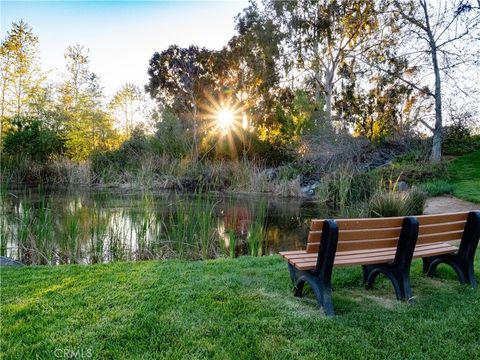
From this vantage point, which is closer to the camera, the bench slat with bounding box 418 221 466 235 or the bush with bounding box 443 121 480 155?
the bench slat with bounding box 418 221 466 235

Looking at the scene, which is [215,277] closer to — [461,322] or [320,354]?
[320,354]

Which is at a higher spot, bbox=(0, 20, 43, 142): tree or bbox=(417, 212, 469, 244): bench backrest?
bbox=(0, 20, 43, 142): tree

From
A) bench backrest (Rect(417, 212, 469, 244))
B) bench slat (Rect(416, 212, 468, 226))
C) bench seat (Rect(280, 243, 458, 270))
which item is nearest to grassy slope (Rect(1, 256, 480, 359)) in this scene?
bench seat (Rect(280, 243, 458, 270))

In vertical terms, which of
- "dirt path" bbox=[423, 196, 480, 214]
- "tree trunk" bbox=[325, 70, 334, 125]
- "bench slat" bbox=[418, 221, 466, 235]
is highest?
"tree trunk" bbox=[325, 70, 334, 125]

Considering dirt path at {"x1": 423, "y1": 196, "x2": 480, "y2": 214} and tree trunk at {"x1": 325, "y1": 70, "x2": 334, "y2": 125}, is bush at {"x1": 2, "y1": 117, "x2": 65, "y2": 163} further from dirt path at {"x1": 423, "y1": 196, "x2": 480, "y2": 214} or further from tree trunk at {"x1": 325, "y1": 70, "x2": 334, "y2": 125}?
dirt path at {"x1": 423, "y1": 196, "x2": 480, "y2": 214}

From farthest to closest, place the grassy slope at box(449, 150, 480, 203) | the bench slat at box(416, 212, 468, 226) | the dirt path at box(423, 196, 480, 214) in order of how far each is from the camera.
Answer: the grassy slope at box(449, 150, 480, 203) < the dirt path at box(423, 196, 480, 214) < the bench slat at box(416, 212, 468, 226)

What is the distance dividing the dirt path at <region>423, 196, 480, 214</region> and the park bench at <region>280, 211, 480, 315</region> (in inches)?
203

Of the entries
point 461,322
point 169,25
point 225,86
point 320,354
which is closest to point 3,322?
point 320,354

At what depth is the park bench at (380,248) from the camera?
7.71 feet

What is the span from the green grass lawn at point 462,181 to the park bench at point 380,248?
633 centimetres

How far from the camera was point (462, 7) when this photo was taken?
11781mm

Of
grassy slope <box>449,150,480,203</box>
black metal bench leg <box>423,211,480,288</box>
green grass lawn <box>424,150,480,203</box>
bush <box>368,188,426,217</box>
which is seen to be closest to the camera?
black metal bench leg <box>423,211,480,288</box>

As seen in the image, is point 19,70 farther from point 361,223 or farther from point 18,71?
point 361,223

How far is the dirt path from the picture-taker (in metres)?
7.67
